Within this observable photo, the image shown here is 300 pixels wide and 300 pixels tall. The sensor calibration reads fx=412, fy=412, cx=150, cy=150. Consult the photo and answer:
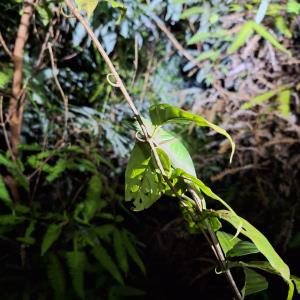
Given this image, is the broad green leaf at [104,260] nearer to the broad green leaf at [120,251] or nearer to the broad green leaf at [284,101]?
→ the broad green leaf at [120,251]

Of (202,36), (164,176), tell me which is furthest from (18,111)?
(164,176)

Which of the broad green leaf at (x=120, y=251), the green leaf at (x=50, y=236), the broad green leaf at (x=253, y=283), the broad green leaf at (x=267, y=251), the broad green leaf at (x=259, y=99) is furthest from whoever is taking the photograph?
the broad green leaf at (x=259, y=99)

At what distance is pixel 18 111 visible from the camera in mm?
1677

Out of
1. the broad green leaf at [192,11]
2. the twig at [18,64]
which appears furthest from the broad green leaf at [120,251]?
the broad green leaf at [192,11]

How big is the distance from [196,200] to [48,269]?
1169 mm

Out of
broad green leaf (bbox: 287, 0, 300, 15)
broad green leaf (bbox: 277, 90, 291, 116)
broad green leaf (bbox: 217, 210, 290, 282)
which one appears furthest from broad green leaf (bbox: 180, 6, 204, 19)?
broad green leaf (bbox: 217, 210, 290, 282)

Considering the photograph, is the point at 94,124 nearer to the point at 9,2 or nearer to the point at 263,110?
the point at 9,2

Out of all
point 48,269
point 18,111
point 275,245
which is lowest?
point 275,245

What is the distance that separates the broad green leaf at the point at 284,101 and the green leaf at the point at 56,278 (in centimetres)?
121

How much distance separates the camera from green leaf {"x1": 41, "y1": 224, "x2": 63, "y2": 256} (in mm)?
1489

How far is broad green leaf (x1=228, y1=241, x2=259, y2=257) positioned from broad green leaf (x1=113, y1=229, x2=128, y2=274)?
1.07m

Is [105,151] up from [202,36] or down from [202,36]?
down

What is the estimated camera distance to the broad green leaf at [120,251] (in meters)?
1.62

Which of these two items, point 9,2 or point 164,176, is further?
point 9,2
